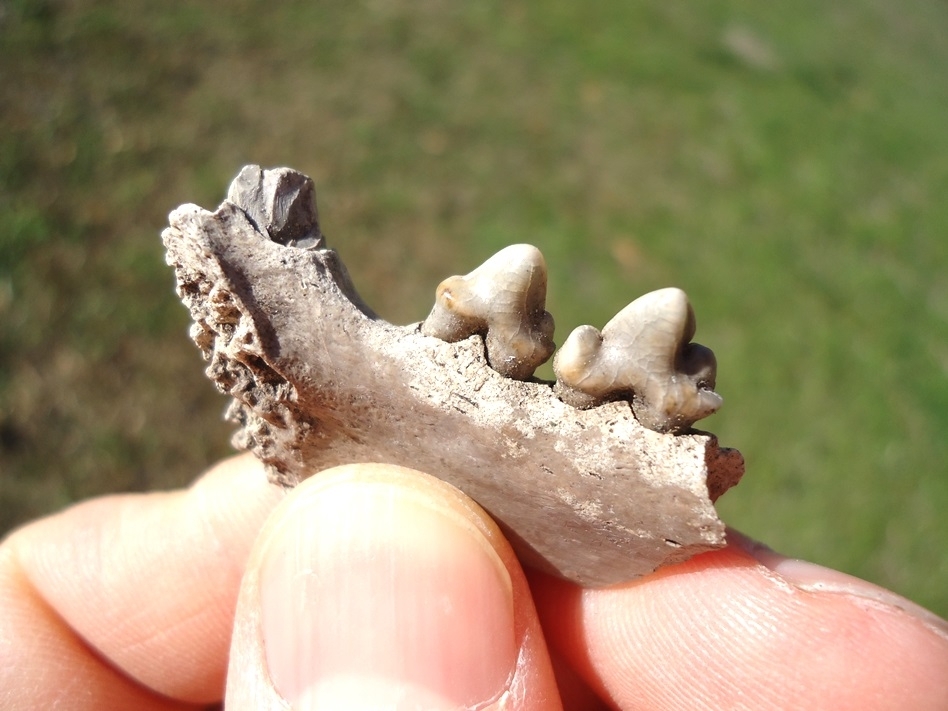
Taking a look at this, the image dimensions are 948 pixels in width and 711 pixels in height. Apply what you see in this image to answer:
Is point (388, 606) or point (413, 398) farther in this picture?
point (388, 606)

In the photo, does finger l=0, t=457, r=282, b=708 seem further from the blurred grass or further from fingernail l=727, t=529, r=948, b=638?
fingernail l=727, t=529, r=948, b=638

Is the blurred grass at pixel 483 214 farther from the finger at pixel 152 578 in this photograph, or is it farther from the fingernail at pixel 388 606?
the fingernail at pixel 388 606

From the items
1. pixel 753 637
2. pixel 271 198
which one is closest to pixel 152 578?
pixel 271 198

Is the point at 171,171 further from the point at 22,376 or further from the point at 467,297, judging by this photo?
the point at 467,297

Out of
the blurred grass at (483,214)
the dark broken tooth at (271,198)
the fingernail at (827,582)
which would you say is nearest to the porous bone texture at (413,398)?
the dark broken tooth at (271,198)

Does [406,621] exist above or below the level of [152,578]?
above

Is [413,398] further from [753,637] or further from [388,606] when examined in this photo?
[753,637]

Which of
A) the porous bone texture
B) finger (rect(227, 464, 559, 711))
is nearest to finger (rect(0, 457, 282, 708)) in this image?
finger (rect(227, 464, 559, 711))
